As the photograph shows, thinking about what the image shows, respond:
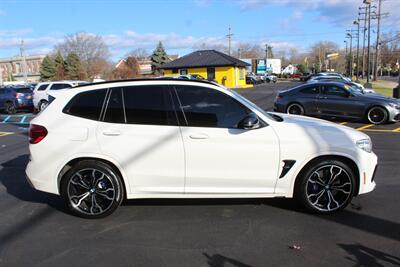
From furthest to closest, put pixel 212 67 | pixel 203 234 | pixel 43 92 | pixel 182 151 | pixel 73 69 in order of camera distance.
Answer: pixel 73 69
pixel 212 67
pixel 43 92
pixel 182 151
pixel 203 234

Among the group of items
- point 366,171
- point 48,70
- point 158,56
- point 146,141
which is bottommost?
point 366,171

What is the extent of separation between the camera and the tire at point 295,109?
1443 cm

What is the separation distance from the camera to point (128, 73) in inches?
2945

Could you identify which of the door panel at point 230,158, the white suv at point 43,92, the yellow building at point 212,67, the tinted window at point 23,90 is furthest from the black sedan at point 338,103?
the yellow building at point 212,67

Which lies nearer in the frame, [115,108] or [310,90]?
[115,108]

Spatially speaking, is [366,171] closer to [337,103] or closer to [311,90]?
[337,103]

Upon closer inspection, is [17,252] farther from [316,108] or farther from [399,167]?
[316,108]

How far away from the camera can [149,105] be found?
491 cm

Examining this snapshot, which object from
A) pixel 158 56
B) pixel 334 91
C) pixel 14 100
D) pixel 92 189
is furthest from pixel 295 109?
pixel 158 56

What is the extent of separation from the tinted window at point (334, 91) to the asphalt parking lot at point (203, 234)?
8.24m

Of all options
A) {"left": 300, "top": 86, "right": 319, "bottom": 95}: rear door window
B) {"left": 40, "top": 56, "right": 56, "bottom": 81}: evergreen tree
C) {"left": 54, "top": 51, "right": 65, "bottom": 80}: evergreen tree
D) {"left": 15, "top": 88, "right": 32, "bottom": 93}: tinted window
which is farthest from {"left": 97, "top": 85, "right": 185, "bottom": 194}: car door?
{"left": 40, "top": 56, "right": 56, "bottom": 81}: evergreen tree

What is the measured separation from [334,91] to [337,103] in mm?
490

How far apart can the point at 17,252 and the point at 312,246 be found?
310cm

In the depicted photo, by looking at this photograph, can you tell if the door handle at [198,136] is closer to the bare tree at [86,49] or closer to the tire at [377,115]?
the tire at [377,115]
